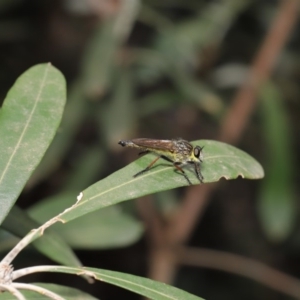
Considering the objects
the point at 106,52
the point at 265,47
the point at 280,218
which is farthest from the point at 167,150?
the point at 265,47

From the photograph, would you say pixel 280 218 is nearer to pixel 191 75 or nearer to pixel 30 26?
pixel 191 75

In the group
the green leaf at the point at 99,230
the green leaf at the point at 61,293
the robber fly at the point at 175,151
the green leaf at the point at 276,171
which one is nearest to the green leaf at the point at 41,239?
the green leaf at the point at 61,293

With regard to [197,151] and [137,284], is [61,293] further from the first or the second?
[197,151]

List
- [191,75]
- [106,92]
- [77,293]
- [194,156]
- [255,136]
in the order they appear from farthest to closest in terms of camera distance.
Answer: [255,136], [191,75], [106,92], [194,156], [77,293]

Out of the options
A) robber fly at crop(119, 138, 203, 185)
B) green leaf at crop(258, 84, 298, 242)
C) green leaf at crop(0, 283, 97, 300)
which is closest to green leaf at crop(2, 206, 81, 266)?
green leaf at crop(0, 283, 97, 300)

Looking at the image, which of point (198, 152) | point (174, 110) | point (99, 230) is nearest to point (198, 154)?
point (198, 152)
